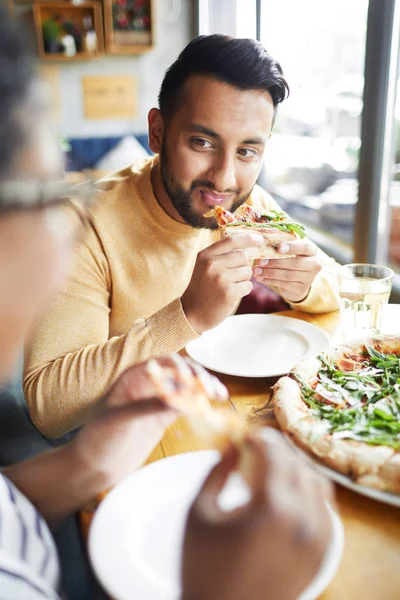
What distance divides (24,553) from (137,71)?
580 centimetres

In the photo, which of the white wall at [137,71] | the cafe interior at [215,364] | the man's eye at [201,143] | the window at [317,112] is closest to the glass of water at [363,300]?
the cafe interior at [215,364]

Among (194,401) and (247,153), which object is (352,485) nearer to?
(194,401)

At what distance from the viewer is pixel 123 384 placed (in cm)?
92

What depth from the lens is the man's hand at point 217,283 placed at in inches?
55.0

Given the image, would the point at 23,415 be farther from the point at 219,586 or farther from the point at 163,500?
the point at 219,586

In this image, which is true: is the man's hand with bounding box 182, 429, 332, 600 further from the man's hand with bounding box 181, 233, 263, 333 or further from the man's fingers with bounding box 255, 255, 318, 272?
the man's fingers with bounding box 255, 255, 318, 272

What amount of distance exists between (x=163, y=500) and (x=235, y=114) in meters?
1.22

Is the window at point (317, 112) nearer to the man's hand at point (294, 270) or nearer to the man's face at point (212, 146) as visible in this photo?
the man's face at point (212, 146)

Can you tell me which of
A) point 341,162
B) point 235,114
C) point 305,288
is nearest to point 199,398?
point 305,288

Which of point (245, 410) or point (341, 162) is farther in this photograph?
point (341, 162)

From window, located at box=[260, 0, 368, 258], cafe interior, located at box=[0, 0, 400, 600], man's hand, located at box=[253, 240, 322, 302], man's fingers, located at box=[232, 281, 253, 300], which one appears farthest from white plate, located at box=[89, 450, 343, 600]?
window, located at box=[260, 0, 368, 258]

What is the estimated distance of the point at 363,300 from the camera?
5.13 ft

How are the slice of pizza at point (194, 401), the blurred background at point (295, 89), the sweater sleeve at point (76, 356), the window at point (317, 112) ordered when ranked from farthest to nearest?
the window at point (317, 112), the blurred background at point (295, 89), the sweater sleeve at point (76, 356), the slice of pizza at point (194, 401)

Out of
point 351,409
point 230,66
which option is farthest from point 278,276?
point 351,409
